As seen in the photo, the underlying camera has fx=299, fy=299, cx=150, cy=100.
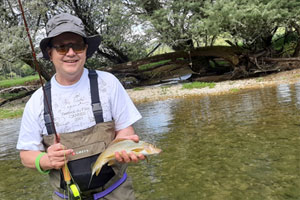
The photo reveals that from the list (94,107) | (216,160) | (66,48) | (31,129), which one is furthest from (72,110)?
(216,160)

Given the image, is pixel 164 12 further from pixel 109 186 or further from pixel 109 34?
pixel 109 186

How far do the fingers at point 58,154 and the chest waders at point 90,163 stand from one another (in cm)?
12

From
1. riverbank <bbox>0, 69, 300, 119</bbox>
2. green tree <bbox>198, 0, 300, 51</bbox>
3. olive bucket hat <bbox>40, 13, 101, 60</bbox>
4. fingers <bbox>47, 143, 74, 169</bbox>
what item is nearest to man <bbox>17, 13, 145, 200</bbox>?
olive bucket hat <bbox>40, 13, 101, 60</bbox>

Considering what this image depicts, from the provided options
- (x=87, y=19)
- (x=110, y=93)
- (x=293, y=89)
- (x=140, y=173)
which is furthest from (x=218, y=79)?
(x=110, y=93)

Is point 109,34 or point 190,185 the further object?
point 109,34

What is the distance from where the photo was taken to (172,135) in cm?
788

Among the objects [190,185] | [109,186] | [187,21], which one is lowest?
[190,185]

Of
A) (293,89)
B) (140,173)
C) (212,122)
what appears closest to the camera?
(140,173)

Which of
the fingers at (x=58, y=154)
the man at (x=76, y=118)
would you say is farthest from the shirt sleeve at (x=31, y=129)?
the fingers at (x=58, y=154)

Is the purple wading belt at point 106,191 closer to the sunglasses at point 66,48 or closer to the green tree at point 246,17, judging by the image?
the sunglasses at point 66,48

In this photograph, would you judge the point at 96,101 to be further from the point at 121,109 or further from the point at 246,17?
the point at 246,17

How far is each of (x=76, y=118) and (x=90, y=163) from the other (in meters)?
0.41

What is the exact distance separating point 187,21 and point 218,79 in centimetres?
437

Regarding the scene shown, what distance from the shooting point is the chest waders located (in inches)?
102
